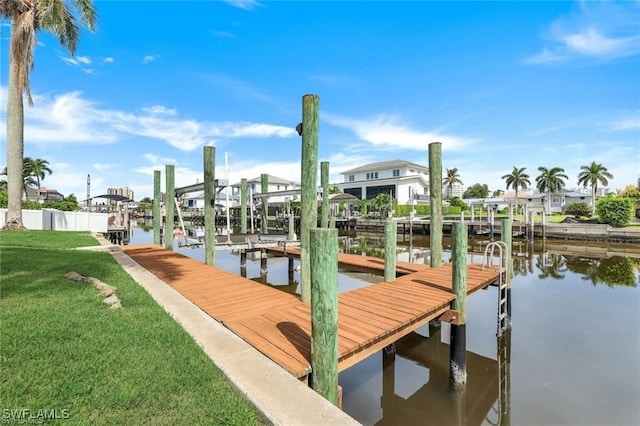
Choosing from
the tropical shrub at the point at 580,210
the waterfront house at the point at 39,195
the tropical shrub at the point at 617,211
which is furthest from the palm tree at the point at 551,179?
the waterfront house at the point at 39,195

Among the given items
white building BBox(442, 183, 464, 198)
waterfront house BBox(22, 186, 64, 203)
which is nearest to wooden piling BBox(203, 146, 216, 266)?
waterfront house BBox(22, 186, 64, 203)

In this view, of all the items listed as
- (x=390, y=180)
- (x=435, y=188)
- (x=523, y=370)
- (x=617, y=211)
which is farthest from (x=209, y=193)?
(x=390, y=180)

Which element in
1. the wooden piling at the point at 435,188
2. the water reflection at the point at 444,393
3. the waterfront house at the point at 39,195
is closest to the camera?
the water reflection at the point at 444,393

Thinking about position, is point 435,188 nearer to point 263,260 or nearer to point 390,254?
point 390,254

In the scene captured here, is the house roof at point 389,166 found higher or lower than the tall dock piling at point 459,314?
higher

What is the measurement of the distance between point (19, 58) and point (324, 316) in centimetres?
2042

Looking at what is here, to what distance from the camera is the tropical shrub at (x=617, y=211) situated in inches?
1119

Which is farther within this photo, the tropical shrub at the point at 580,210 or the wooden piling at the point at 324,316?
the tropical shrub at the point at 580,210

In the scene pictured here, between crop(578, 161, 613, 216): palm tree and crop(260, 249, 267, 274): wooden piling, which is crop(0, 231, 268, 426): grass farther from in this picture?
crop(578, 161, 613, 216): palm tree

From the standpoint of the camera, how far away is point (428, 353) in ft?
25.3

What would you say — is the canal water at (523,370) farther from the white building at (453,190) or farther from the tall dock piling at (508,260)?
the white building at (453,190)

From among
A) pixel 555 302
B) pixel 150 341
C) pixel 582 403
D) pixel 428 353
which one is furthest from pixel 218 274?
pixel 555 302

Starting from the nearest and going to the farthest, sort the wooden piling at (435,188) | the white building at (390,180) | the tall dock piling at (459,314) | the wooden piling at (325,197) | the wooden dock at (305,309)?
the wooden dock at (305,309) → the tall dock piling at (459,314) → the wooden piling at (435,188) → the wooden piling at (325,197) → the white building at (390,180)

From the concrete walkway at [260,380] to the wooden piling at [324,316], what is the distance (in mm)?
419
